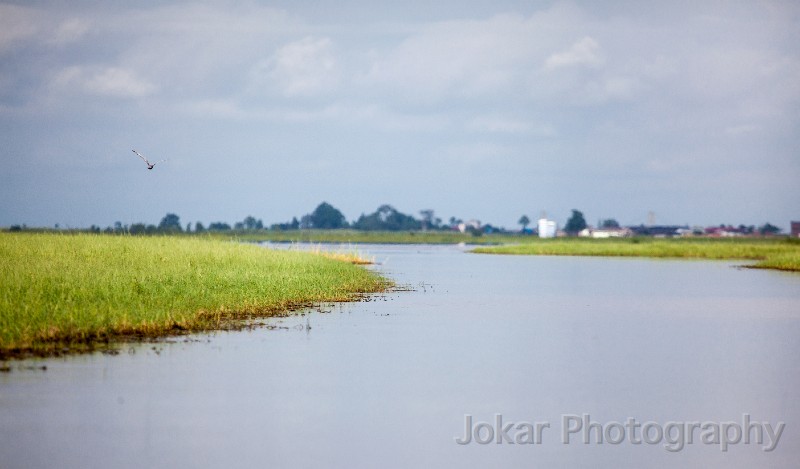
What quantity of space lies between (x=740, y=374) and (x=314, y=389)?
22.3 feet

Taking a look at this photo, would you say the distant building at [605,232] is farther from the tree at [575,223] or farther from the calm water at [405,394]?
the calm water at [405,394]

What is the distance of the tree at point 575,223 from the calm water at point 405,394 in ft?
559

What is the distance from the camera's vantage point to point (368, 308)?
23.6m

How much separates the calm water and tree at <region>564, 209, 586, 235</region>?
170 meters

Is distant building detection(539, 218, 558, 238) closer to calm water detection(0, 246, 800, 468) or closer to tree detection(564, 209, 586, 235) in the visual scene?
tree detection(564, 209, 586, 235)

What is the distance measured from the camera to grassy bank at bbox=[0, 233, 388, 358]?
15.5 m

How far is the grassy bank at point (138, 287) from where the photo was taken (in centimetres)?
1545

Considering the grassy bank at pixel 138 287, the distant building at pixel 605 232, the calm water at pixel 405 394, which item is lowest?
the calm water at pixel 405 394

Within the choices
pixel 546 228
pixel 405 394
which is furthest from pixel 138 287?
pixel 546 228

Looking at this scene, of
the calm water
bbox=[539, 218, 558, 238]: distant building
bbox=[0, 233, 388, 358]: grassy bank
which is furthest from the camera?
bbox=[539, 218, 558, 238]: distant building

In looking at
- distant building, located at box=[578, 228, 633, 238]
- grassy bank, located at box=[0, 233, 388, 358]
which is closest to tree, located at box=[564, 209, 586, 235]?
distant building, located at box=[578, 228, 633, 238]

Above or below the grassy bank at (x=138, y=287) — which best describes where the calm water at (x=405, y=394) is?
below

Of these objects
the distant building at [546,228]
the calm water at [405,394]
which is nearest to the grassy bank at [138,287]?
the calm water at [405,394]

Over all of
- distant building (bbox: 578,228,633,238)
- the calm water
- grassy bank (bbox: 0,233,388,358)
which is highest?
distant building (bbox: 578,228,633,238)
